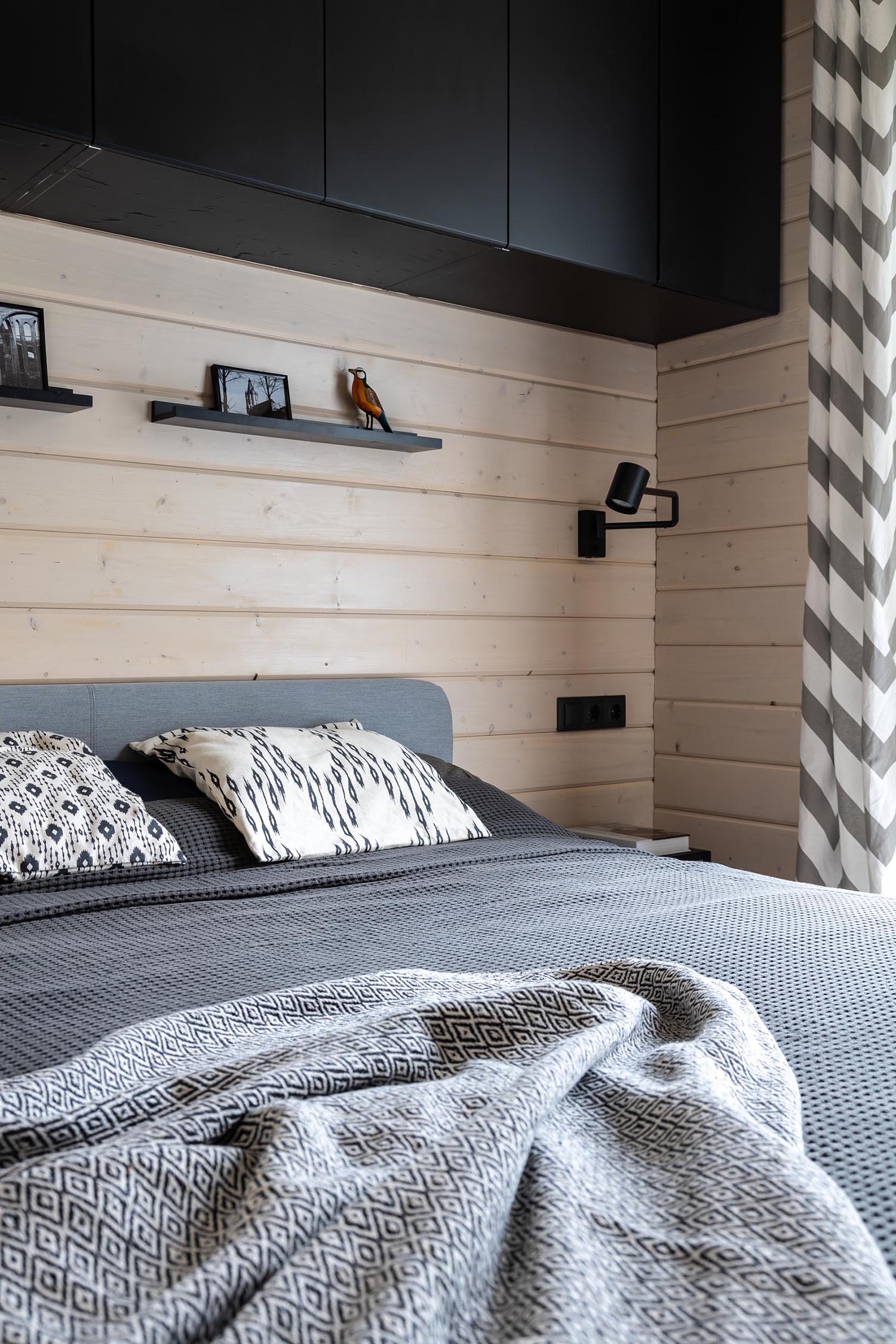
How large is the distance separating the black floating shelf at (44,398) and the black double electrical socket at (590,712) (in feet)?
5.07

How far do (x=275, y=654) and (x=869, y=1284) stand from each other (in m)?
2.26

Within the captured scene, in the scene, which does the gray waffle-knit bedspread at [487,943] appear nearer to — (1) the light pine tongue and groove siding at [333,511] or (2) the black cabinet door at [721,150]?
(1) the light pine tongue and groove siding at [333,511]

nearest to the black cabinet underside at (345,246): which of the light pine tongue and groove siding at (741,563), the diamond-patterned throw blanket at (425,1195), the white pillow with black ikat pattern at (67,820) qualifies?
the light pine tongue and groove siding at (741,563)

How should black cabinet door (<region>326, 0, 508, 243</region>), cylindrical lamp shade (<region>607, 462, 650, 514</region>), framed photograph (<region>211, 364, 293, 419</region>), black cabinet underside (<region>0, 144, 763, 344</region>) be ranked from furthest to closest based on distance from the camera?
1. cylindrical lamp shade (<region>607, 462, 650, 514</region>)
2. framed photograph (<region>211, 364, 293, 419</region>)
3. black cabinet door (<region>326, 0, 508, 243</region>)
4. black cabinet underside (<region>0, 144, 763, 344</region>)

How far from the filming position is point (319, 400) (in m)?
2.82

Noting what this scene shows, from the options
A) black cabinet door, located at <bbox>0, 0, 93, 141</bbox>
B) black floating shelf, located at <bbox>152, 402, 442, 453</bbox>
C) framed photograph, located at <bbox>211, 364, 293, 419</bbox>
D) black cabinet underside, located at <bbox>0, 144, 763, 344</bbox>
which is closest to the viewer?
black cabinet door, located at <bbox>0, 0, 93, 141</bbox>

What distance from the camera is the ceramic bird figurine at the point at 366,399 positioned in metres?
2.81

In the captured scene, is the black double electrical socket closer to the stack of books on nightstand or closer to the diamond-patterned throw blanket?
the stack of books on nightstand

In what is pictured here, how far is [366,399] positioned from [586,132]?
814 mm

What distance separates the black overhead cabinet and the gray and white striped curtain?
0.24m

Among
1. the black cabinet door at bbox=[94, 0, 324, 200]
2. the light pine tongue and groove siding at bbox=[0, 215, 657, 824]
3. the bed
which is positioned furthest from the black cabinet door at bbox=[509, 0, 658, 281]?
the bed

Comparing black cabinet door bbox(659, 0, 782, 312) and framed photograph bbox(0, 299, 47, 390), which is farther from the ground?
black cabinet door bbox(659, 0, 782, 312)

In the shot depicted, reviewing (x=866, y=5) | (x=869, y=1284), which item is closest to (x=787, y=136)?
(x=866, y=5)

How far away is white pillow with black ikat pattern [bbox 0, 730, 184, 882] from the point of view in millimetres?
1817
